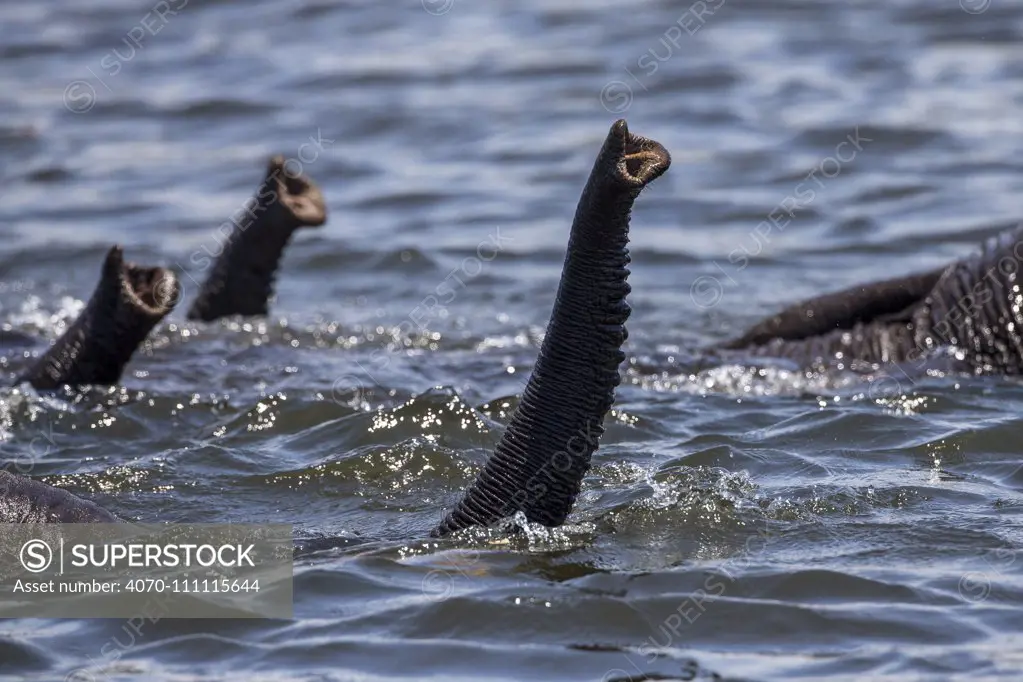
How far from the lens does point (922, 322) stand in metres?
7.86

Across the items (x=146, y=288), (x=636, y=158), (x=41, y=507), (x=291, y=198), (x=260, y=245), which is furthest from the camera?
(x=260, y=245)

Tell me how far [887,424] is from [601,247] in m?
2.81

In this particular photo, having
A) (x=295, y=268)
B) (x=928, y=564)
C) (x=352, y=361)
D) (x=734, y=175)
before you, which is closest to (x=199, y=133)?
(x=295, y=268)

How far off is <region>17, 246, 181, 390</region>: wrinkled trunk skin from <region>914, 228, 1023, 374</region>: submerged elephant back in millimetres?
3479

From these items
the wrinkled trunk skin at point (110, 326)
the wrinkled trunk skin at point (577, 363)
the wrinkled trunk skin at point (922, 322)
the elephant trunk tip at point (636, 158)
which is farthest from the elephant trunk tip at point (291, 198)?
the elephant trunk tip at point (636, 158)

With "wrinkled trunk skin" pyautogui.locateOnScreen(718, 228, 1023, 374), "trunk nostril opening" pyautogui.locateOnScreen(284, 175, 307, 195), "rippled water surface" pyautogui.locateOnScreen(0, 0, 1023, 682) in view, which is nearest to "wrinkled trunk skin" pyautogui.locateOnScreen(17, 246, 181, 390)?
"rippled water surface" pyautogui.locateOnScreen(0, 0, 1023, 682)

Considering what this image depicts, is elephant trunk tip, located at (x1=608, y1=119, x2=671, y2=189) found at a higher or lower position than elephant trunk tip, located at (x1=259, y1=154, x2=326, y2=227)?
lower

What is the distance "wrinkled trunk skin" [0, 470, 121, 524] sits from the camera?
5.02 meters

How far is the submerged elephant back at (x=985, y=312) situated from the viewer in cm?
750
